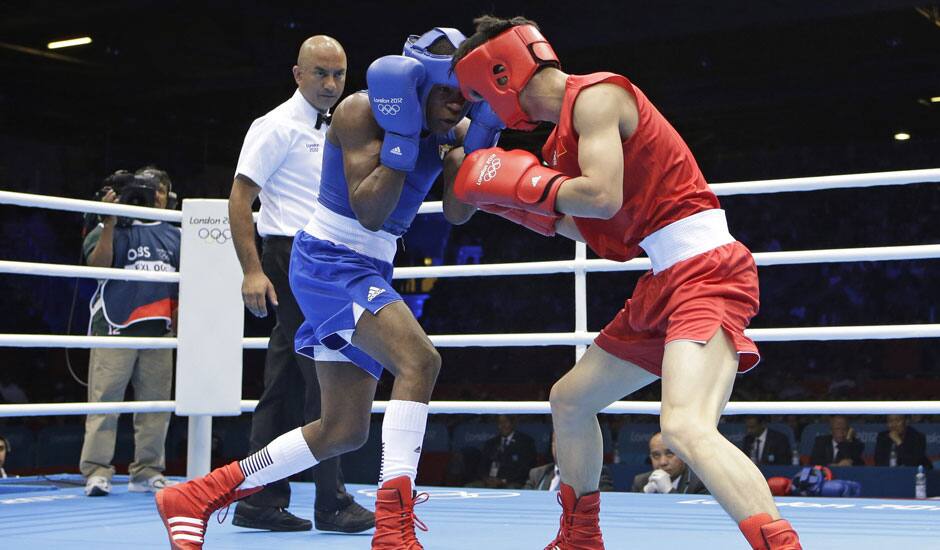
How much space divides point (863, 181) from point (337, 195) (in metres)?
1.78

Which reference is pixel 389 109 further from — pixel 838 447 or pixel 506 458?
pixel 506 458

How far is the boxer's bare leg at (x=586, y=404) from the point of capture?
224 centimetres

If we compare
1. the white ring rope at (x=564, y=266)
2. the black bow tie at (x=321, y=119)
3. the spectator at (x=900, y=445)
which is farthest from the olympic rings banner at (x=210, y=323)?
the spectator at (x=900, y=445)

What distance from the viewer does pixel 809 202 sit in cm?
1157

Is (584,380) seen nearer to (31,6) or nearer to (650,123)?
(650,123)

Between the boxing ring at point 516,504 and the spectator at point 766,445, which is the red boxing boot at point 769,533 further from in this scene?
the spectator at point 766,445

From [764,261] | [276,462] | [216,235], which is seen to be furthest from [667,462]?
[276,462]

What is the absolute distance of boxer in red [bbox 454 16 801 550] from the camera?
6.14 ft

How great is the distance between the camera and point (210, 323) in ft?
12.6

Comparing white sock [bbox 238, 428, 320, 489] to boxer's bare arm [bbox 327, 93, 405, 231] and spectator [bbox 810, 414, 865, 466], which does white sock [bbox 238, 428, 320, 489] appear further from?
spectator [bbox 810, 414, 865, 466]

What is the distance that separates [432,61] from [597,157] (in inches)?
22.2

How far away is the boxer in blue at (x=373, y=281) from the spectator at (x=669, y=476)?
2839mm

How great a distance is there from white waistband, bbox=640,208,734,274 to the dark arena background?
15.9ft

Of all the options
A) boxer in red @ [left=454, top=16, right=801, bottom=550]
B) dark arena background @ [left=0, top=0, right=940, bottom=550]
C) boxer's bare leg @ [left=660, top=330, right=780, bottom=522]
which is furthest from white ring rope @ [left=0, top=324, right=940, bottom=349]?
dark arena background @ [left=0, top=0, right=940, bottom=550]
